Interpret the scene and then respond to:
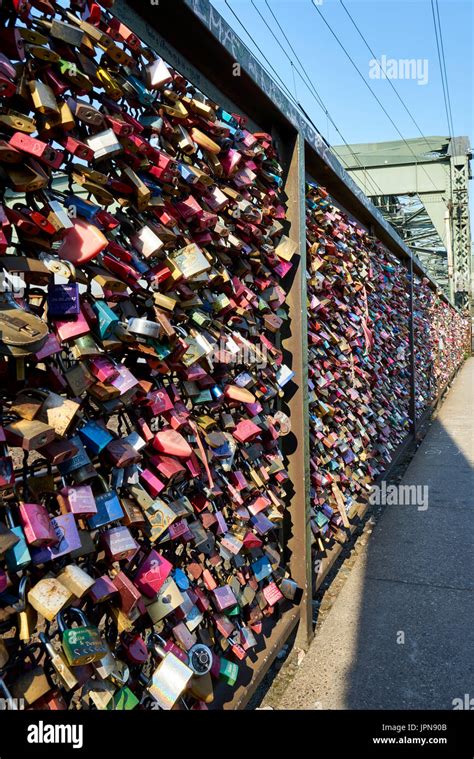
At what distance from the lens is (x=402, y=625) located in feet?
8.61

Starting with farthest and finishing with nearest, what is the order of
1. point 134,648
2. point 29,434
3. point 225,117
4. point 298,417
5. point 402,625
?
1. point 402,625
2. point 298,417
3. point 225,117
4. point 134,648
5. point 29,434

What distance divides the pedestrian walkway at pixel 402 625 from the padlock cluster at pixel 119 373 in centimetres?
46

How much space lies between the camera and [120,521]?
1.30 meters

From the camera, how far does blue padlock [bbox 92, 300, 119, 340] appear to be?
3.98 feet

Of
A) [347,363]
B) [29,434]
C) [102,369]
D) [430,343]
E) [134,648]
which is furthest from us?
[430,343]

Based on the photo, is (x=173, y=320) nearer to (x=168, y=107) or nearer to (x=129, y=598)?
(x=168, y=107)

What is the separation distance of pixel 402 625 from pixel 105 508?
2.01m

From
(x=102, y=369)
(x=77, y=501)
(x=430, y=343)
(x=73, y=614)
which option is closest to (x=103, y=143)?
(x=102, y=369)

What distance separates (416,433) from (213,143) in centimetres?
604

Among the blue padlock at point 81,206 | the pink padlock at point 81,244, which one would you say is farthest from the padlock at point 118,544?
the blue padlock at point 81,206

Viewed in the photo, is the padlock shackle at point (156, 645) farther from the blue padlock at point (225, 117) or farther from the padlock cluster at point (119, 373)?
the blue padlock at point (225, 117)

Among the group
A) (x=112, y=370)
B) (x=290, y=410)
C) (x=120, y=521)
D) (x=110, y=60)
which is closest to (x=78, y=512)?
(x=120, y=521)

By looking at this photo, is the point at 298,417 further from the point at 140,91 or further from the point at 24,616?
the point at 24,616

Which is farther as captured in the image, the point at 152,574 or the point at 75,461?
the point at 152,574
